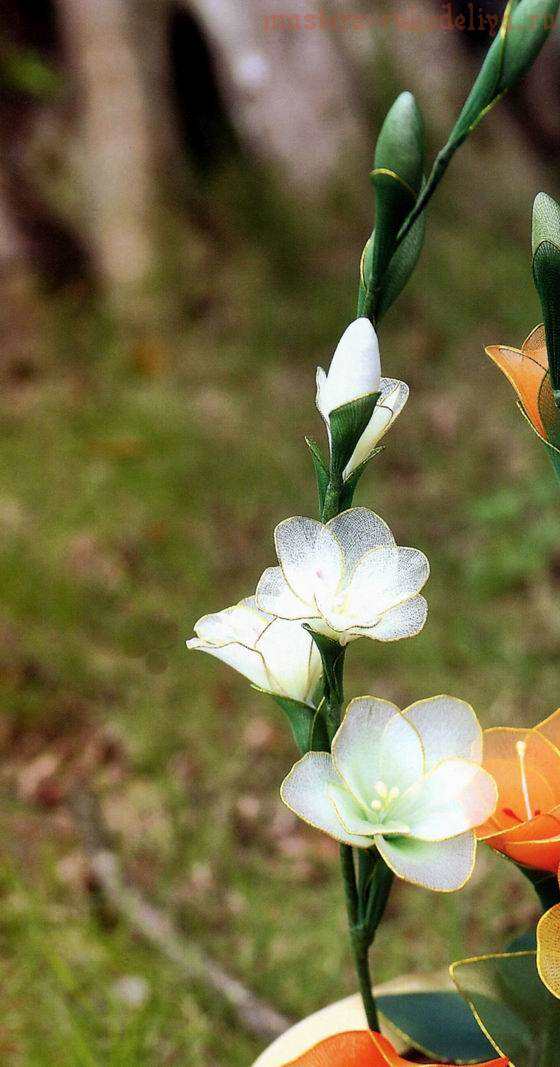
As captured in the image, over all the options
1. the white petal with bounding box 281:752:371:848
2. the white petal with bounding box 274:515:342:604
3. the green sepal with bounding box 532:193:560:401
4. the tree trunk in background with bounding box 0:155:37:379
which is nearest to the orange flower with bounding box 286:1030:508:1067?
the white petal with bounding box 281:752:371:848

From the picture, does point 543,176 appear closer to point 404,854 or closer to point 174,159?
point 174,159

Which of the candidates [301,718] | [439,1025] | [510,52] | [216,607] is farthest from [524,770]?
[216,607]

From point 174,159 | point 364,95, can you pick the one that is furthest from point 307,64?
point 174,159

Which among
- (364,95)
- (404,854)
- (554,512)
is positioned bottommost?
(554,512)

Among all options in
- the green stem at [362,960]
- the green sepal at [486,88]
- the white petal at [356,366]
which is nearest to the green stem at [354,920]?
the green stem at [362,960]

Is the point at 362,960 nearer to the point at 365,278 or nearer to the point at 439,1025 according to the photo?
the point at 439,1025

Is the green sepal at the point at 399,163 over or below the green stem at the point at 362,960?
over

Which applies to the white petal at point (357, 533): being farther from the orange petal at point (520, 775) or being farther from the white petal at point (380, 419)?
the orange petal at point (520, 775)
